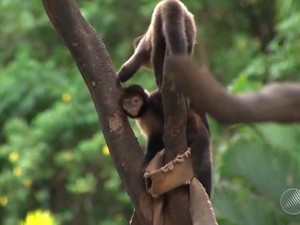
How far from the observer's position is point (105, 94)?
10.2 ft

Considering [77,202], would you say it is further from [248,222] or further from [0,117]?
[248,222]

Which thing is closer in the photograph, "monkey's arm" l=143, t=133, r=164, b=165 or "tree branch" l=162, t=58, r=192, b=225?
"tree branch" l=162, t=58, r=192, b=225

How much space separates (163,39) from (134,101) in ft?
1.02

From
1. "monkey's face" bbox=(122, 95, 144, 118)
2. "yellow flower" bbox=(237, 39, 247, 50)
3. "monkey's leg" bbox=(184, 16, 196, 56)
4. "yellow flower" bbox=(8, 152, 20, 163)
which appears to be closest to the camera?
"monkey's leg" bbox=(184, 16, 196, 56)

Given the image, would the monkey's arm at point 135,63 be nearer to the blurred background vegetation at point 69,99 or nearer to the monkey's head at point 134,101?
the monkey's head at point 134,101

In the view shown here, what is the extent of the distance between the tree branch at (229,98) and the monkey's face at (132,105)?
165 cm

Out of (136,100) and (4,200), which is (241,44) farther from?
(136,100)

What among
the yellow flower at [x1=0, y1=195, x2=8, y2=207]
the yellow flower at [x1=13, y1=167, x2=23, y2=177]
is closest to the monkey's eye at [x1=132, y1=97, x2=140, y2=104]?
the yellow flower at [x1=13, y1=167, x2=23, y2=177]

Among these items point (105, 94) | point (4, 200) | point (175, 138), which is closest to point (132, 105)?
point (105, 94)

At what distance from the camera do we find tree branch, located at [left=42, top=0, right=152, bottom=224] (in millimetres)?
3070

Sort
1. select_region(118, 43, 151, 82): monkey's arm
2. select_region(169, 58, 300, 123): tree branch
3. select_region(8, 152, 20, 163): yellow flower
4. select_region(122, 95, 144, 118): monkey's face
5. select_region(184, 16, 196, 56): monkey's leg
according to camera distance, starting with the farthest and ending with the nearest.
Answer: select_region(8, 152, 20, 163): yellow flower, select_region(118, 43, 151, 82): monkey's arm, select_region(122, 95, 144, 118): monkey's face, select_region(184, 16, 196, 56): monkey's leg, select_region(169, 58, 300, 123): tree branch

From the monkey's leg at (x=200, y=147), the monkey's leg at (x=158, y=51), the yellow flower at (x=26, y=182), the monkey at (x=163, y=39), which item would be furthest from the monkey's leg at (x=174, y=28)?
the yellow flower at (x=26, y=182)

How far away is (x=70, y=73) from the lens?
8.72 m

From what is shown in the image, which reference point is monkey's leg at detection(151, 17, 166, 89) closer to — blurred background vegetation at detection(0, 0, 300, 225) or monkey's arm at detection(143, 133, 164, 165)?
monkey's arm at detection(143, 133, 164, 165)
